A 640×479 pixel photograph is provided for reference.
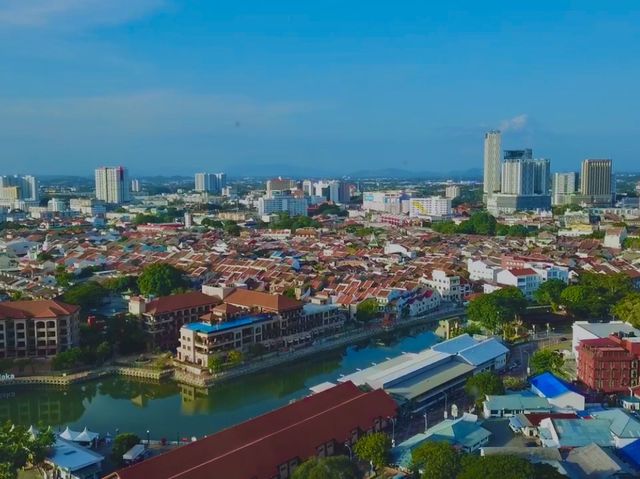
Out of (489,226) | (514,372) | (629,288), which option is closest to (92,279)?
(514,372)

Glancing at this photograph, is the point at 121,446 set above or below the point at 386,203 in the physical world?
below

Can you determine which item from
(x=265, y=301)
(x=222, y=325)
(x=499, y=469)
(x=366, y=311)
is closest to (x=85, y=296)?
(x=265, y=301)

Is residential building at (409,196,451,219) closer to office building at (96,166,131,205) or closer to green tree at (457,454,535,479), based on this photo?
office building at (96,166,131,205)

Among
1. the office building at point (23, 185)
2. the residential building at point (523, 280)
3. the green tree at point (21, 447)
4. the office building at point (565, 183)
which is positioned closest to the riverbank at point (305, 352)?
the residential building at point (523, 280)

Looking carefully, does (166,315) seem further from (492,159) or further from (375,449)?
(492,159)

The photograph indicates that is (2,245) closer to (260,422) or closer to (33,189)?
(260,422)

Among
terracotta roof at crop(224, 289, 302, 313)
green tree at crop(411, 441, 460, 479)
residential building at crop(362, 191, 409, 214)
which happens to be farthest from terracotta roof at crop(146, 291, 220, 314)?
residential building at crop(362, 191, 409, 214)

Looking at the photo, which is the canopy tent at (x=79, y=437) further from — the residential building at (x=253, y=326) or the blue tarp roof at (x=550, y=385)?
the blue tarp roof at (x=550, y=385)
